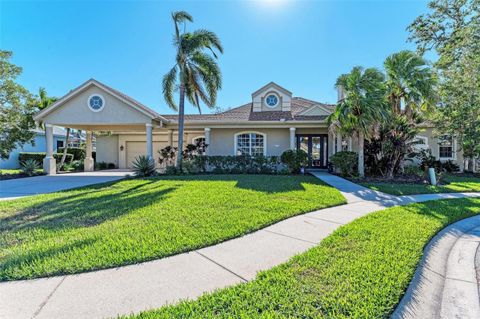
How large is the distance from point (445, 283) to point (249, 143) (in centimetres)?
1381

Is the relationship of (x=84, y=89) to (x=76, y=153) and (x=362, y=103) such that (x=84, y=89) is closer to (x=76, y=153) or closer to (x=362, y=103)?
(x=76, y=153)

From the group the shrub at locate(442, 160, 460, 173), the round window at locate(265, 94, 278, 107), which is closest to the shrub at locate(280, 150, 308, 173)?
the round window at locate(265, 94, 278, 107)

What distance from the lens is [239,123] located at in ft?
48.9

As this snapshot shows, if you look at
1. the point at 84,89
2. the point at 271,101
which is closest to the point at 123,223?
the point at 84,89

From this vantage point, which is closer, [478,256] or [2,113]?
[478,256]

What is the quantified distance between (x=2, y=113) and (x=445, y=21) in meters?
22.9

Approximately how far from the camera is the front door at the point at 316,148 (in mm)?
16500

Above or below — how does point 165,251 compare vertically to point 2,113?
below

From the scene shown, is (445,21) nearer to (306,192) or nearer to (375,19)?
(375,19)

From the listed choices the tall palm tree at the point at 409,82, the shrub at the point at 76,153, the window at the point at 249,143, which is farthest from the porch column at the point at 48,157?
the tall palm tree at the point at 409,82

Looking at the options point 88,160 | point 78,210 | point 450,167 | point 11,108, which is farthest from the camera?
point 88,160

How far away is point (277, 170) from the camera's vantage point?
14273mm

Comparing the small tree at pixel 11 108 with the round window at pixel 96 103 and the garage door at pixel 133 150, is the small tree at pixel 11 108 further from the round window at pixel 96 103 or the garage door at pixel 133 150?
the garage door at pixel 133 150

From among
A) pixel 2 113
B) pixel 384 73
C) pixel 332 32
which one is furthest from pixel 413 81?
pixel 2 113
